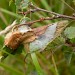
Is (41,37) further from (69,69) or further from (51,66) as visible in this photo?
(69,69)

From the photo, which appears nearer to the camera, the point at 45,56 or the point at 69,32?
the point at 69,32

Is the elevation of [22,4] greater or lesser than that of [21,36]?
greater

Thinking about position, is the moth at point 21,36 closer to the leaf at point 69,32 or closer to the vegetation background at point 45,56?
the leaf at point 69,32

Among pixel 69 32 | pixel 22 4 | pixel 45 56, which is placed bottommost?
pixel 45 56

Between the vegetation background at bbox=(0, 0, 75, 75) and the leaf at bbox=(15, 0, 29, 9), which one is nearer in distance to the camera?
the leaf at bbox=(15, 0, 29, 9)

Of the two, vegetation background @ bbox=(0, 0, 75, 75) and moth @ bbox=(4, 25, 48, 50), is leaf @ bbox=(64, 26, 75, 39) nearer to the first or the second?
moth @ bbox=(4, 25, 48, 50)

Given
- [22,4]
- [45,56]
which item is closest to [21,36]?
[22,4]

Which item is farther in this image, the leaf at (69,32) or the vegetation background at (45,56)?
the vegetation background at (45,56)

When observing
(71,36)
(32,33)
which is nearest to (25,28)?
(32,33)

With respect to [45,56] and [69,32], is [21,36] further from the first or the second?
[45,56]

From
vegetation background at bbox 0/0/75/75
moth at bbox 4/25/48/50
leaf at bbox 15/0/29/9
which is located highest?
leaf at bbox 15/0/29/9

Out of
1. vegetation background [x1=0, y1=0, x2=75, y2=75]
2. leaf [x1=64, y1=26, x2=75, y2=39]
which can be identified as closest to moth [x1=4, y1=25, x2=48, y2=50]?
leaf [x1=64, y1=26, x2=75, y2=39]

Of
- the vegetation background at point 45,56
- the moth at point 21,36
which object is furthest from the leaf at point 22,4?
the vegetation background at point 45,56
